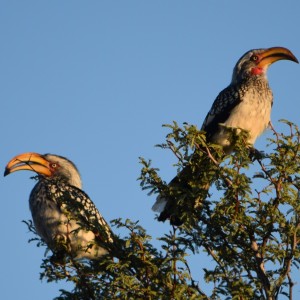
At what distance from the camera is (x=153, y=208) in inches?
302

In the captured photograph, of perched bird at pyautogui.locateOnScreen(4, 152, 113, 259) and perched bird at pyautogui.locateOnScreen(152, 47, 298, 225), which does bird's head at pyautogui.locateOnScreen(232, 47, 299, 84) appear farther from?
perched bird at pyautogui.locateOnScreen(4, 152, 113, 259)

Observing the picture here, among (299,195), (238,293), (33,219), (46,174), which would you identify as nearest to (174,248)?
(238,293)

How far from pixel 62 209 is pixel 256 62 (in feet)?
10.3

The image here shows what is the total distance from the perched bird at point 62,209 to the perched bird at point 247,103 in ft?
5.45

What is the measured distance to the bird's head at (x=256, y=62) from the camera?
911cm

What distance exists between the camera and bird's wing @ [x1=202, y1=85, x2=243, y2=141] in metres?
8.52

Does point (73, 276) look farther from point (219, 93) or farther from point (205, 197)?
point (219, 93)

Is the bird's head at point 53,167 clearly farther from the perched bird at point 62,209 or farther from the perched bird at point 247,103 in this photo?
the perched bird at point 247,103

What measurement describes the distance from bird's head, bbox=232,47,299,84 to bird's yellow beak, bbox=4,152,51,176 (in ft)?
8.27

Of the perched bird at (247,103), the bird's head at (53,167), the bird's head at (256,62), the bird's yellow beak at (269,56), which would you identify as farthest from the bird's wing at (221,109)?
the bird's head at (53,167)

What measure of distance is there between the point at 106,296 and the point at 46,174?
294 centimetres

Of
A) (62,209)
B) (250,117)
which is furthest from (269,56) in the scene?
(62,209)

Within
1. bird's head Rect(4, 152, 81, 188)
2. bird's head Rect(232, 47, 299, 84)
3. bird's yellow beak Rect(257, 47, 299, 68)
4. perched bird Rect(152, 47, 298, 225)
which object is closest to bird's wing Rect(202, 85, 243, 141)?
perched bird Rect(152, 47, 298, 225)

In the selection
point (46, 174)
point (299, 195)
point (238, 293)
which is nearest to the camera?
point (238, 293)
